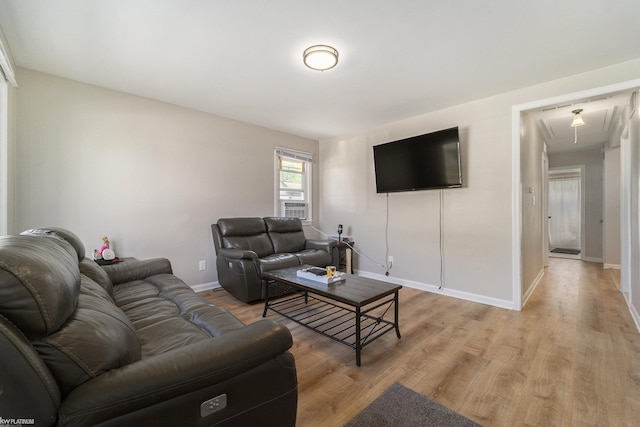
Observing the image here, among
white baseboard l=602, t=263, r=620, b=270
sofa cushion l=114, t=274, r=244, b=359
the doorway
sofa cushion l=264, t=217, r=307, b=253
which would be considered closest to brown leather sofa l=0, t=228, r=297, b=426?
sofa cushion l=114, t=274, r=244, b=359

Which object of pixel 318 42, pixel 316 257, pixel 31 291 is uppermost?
pixel 318 42

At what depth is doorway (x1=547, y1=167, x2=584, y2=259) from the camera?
6.66m

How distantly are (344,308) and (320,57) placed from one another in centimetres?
209

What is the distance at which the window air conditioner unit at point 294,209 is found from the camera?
4.61m

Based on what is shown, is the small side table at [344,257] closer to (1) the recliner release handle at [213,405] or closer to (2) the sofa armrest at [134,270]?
(2) the sofa armrest at [134,270]

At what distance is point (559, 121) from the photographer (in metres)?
3.93

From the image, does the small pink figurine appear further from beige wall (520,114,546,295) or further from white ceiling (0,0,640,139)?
beige wall (520,114,546,295)

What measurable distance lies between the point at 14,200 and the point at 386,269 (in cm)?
420

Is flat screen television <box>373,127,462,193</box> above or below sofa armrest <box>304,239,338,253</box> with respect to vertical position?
above

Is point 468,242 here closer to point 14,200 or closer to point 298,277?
point 298,277

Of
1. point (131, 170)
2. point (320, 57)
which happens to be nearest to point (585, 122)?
point (320, 57)

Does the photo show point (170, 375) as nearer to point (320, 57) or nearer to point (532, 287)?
point (320, 57)

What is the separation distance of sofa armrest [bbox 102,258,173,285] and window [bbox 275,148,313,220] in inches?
82.5

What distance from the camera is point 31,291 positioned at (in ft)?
2.33
